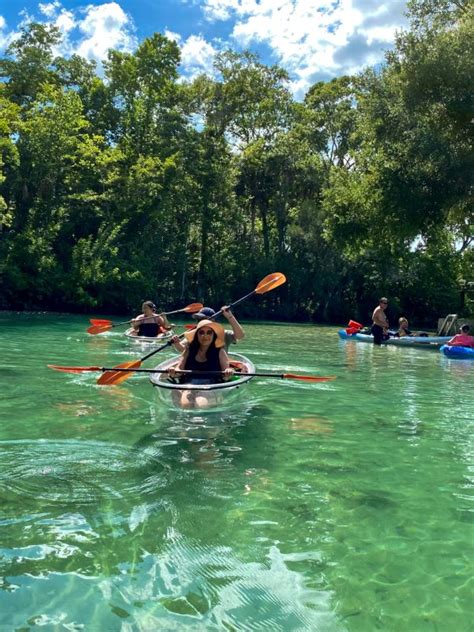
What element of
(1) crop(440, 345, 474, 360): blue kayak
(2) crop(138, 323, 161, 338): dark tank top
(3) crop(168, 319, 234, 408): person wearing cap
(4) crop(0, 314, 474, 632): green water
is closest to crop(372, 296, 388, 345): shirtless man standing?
(1) crop(440, 345, 474, 360): blue kayak

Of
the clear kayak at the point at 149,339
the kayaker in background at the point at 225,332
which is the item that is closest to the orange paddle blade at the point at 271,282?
the kayaker in background at the point at 225,332

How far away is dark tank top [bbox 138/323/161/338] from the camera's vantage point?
16.0 meters

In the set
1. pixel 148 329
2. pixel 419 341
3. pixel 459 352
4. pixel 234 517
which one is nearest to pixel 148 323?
pixel 148 329

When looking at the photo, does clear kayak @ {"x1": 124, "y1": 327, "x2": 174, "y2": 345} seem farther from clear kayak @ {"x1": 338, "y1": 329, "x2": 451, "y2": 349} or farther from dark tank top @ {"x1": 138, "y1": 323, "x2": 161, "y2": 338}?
clear kayak @ {"x1": 338, "y1": 329, "x2": 451, "y2": 349}

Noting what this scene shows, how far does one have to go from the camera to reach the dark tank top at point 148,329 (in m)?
16.0

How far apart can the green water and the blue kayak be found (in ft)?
28.6

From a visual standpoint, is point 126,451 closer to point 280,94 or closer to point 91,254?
point 91,254

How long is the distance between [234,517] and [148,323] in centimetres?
1176

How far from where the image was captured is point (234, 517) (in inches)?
177

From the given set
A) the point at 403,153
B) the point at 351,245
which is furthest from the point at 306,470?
the point at 351,245

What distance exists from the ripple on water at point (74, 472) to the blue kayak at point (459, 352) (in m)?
13.0

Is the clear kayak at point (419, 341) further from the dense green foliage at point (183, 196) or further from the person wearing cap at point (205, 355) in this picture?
the person wearing cap at point (205, 355)

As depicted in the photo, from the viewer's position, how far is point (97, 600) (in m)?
3.33

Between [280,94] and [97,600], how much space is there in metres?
42.3
